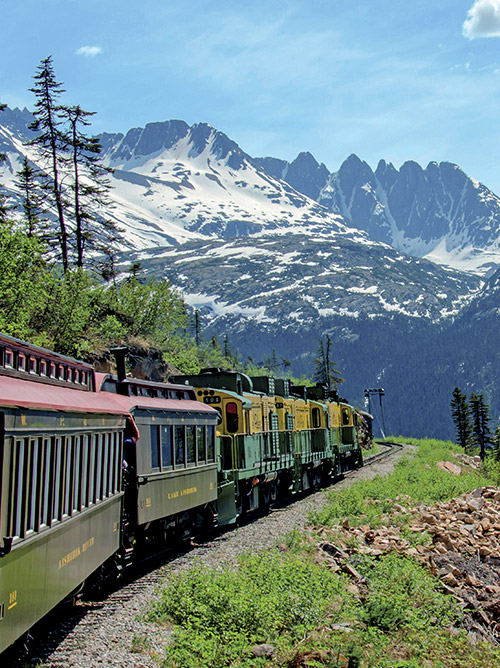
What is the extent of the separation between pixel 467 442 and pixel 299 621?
99834 millimetres

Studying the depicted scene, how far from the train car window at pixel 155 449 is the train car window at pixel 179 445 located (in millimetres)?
1130

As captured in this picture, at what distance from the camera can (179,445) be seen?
587 inches

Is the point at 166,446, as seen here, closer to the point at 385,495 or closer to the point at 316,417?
the point at 385,495

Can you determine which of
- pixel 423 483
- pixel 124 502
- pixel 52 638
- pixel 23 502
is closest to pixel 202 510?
pixel 124 502

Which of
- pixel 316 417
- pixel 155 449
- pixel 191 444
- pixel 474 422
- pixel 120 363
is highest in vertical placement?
pixel 474 422

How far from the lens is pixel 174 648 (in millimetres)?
8523

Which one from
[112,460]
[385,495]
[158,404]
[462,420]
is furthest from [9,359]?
[462,420]

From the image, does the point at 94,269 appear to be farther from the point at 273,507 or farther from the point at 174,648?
the point at 174,648

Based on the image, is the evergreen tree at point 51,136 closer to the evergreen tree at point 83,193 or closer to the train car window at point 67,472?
the evergreen tree at point 83,193

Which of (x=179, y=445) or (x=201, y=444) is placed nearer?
(x=179, y=445)

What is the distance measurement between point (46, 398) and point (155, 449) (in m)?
6.34

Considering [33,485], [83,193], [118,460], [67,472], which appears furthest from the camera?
[83,193]

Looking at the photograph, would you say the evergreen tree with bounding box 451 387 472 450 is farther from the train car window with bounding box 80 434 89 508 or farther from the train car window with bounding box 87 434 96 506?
the train car window with bounding box 80 434 89 508

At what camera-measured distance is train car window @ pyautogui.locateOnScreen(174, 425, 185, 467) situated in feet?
48.2
